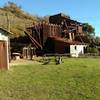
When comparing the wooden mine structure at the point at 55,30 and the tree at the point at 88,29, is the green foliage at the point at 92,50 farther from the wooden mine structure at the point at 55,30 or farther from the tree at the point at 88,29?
the tree at the point at 88,29

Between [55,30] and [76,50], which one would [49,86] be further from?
[55,30]

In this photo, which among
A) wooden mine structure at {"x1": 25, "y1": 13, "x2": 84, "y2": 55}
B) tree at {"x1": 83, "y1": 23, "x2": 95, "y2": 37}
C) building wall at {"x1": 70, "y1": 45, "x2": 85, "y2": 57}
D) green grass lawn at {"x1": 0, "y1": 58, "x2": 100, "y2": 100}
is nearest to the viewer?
green grass lawn at {"x1": 0, "y1": 58, "x2": 100, "y2": 100}

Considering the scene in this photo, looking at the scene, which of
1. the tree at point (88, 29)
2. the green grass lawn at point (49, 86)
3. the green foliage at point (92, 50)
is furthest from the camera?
the tree at point (88, 29)

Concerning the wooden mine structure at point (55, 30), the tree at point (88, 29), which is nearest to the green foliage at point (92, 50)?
the wooden mine structure at point (55, 30)

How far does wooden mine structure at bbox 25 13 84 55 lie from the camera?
61.8m

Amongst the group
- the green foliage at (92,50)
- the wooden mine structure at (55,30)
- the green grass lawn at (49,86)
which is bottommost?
the green grass lawn at (49,86)

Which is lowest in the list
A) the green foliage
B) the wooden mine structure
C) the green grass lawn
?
the green grass lawn

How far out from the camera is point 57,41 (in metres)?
61.2

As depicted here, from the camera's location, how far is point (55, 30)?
66000mm

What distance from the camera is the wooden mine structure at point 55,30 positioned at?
61.8 meters

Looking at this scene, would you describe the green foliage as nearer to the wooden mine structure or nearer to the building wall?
the building wall

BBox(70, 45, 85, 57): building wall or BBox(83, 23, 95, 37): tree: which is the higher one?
BBox(83, 23, 95, 37): tree

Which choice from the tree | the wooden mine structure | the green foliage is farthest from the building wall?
the tree

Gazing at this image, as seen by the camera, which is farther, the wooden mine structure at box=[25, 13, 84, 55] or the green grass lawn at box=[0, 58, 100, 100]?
the wooden mine structure at box=[25, 13, 84, 55]
